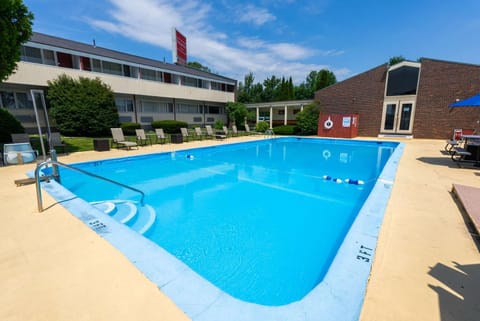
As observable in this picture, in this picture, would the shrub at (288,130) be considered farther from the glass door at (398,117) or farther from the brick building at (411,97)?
the glass door at (398,117)

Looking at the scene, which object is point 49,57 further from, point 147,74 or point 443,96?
point 443,96

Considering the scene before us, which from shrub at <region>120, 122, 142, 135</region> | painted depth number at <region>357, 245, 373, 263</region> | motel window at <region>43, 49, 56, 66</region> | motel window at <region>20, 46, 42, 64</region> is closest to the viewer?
painted depth number at <region>357, 245, 373, 263</region>

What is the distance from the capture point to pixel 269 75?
47.8 meters

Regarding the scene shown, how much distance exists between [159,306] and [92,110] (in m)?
16.7

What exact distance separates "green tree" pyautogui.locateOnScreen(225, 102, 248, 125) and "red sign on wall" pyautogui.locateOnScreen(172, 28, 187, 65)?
10.1m

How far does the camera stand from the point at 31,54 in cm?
1453

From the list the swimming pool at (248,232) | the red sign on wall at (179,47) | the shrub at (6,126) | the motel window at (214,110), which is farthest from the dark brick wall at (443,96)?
the red sign on wall at (179,47)

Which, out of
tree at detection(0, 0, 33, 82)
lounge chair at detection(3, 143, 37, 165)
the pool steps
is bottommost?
the pool steps

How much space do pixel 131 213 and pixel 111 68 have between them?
62.8 ft

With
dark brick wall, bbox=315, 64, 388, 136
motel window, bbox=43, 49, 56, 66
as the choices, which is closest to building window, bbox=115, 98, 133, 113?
motel window, bbox=43, 49, 56, 66

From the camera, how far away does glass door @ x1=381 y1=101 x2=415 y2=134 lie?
17312 millimetres

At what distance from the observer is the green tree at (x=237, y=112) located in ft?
87.0

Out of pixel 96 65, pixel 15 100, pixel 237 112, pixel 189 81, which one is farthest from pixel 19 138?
pixel 237 112

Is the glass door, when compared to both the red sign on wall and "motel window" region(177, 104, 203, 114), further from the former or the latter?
the red sign on wall
